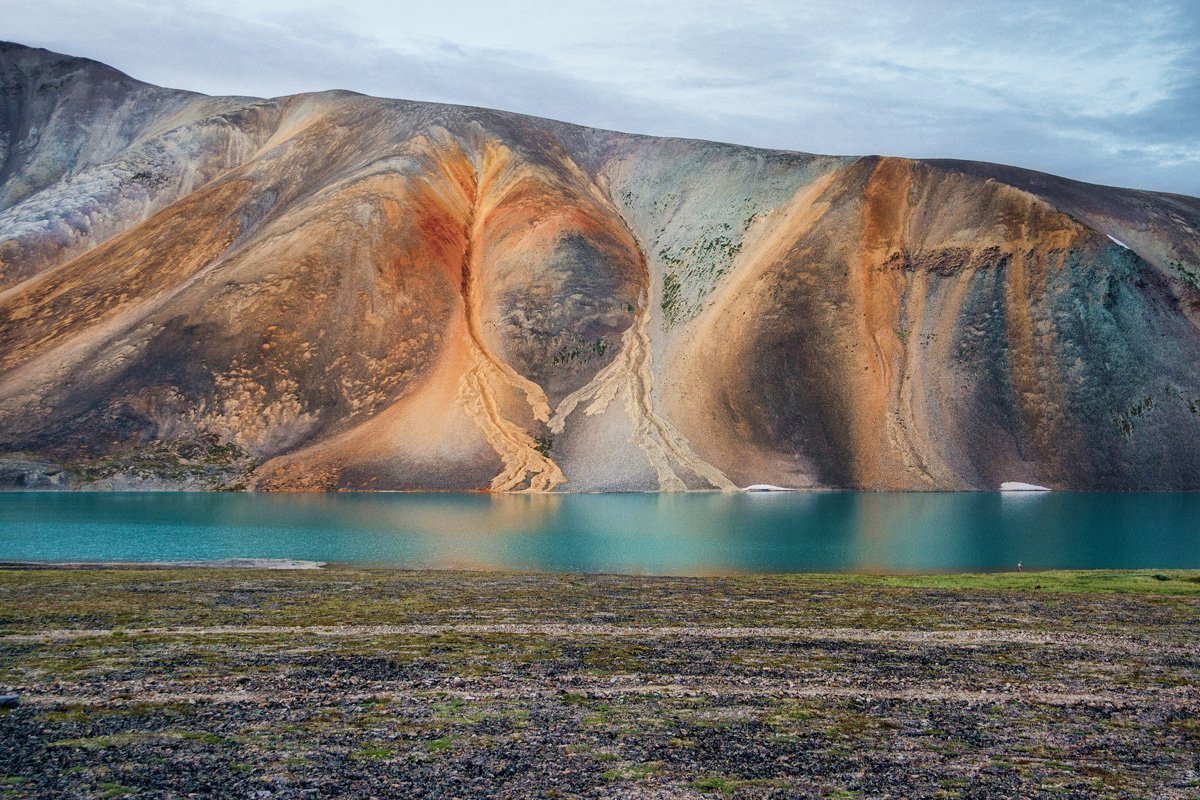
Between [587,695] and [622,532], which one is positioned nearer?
[587,695]

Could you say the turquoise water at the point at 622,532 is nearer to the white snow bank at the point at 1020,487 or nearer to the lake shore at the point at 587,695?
the white snow bank at the point at 1020,487

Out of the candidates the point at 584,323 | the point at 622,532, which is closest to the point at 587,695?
the point at 622,532

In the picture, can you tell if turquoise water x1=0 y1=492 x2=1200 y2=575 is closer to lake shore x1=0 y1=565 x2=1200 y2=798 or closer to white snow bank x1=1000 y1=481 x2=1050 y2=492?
white snow bank x1=1000 y1=481 x2=1050 y2=492

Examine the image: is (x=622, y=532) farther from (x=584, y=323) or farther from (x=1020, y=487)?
(x=584, y=323)

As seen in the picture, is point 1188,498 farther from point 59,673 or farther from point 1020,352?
point 59,673

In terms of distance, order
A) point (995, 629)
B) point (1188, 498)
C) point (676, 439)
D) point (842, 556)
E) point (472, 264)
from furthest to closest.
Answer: point (472, 264)
point (676, 439)
point (1188, 498)
point (842, 556)
point (995, 629)

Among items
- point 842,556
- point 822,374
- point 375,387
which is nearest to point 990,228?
point 822,374

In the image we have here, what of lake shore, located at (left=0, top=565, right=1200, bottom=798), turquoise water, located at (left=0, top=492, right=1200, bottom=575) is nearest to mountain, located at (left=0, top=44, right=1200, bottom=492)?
turquoise water, located at (left=0, top=492, right=1200, bottom=575)
